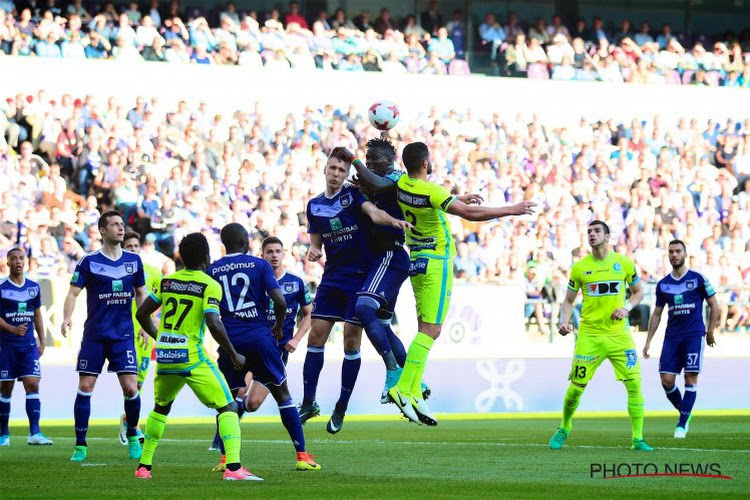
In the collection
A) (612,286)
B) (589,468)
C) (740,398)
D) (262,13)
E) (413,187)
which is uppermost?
(262,13)

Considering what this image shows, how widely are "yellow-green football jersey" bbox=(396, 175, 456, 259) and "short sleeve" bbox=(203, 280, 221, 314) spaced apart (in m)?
2.26

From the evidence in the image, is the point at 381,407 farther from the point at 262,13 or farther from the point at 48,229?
the point at 262,13

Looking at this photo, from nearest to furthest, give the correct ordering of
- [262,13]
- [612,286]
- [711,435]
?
[612,286]
[711,435]
[262,13]

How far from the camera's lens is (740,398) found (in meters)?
24.9

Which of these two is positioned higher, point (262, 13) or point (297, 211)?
point (262, 13)

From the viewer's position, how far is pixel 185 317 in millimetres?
10672

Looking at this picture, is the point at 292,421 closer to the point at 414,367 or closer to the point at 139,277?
the point at 414,367

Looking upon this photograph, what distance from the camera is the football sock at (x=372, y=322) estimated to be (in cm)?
1243

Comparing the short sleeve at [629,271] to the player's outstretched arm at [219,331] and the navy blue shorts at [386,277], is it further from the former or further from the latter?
the player's outstretched arm at [219,331]

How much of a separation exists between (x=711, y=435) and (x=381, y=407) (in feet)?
24.6

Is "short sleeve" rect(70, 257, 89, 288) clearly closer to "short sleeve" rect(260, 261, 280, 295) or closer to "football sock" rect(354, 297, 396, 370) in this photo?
"football sock" rect(354, 297, 396, 370)

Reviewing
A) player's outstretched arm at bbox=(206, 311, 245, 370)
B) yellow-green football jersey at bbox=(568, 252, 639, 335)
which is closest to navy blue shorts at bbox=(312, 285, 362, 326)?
player's outstretched arm at bbox=(206, 311, 245, 370)

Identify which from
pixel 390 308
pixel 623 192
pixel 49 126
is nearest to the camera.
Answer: pixel 390 308

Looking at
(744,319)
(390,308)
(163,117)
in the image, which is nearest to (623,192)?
(744,319)
